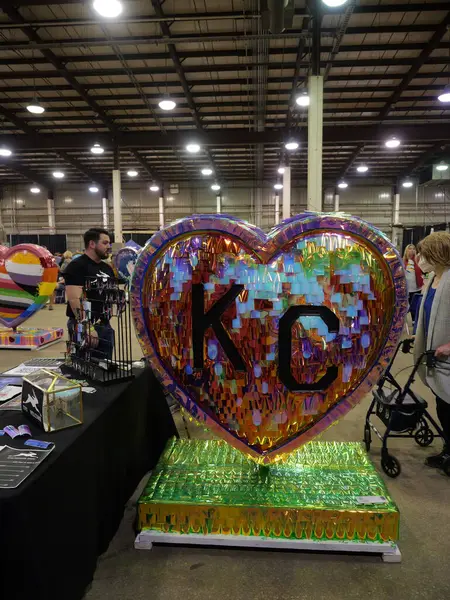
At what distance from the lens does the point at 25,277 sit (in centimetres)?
516

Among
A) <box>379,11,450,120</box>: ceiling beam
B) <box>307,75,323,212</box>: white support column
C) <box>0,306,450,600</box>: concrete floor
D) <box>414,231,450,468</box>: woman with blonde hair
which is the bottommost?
<box>0,306,450,600</box>: concrete floor

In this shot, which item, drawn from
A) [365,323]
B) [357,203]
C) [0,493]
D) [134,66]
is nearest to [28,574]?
[0,493]

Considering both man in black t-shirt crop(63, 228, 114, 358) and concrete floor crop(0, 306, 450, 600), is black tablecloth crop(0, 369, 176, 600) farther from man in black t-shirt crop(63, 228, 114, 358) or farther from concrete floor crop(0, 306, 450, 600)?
man in black t-shirt crop(63, 228, 114, 358)

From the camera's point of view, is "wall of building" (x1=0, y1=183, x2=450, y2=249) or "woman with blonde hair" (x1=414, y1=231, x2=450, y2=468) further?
"wall of building" (x1=0, y1=183, x2=450, y2=249)

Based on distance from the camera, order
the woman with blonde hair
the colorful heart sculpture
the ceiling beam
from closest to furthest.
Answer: the woman with blonde hair < the colorful heart sculpture < the ceiling beam

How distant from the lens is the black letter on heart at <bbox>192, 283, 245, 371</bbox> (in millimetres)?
1590

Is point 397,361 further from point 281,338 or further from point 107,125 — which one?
point 107,125

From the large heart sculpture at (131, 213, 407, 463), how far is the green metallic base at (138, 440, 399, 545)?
295 millimetres

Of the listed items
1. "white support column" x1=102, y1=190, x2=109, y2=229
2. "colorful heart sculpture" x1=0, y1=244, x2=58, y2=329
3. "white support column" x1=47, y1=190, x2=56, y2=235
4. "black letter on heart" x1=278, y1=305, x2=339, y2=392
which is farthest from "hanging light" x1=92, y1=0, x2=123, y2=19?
"white support column" x1=47, y1=190, x2=56, y2=235

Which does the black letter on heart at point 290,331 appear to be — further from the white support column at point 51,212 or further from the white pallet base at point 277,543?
the white support column at point 51,212

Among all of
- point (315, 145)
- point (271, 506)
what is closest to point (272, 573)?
point (271, 506)

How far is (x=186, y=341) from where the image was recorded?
1.65 m

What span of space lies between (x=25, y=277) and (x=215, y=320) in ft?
14.3

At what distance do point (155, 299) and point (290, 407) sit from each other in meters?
0.71
